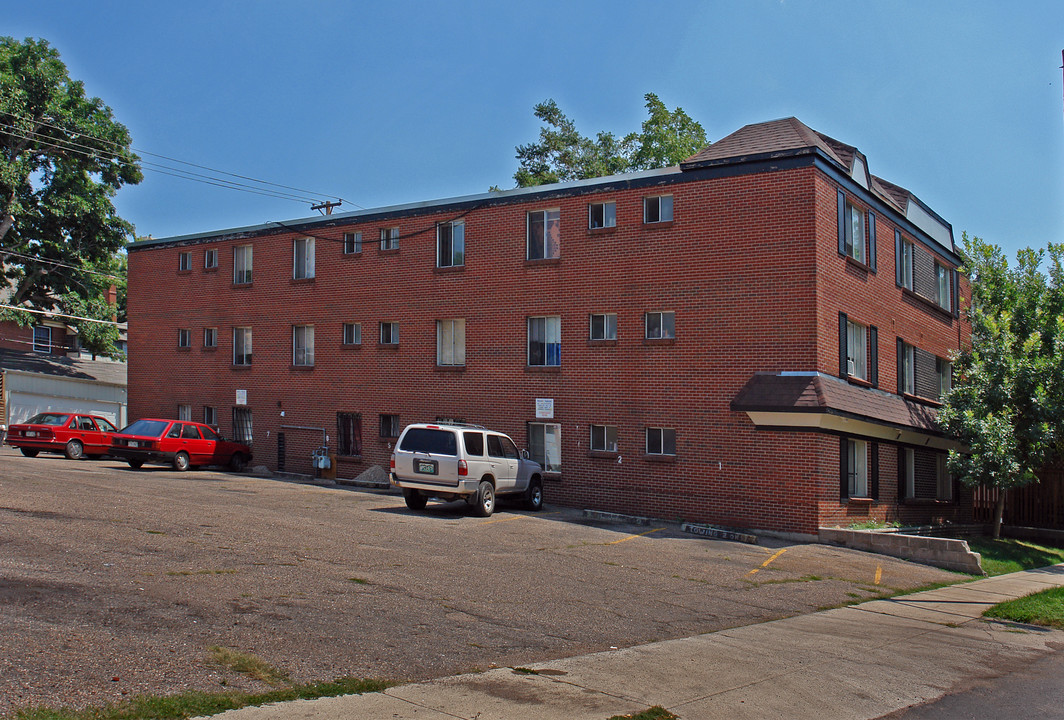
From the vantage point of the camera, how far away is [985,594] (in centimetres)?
1617

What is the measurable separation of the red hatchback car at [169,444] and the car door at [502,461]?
38.6 feet

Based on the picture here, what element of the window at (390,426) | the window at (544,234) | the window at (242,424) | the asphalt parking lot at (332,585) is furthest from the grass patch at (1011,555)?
the window at (242,424)

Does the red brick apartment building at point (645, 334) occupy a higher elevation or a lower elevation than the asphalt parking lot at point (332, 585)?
higher

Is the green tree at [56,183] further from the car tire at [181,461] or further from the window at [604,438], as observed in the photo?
the window at [604,438]

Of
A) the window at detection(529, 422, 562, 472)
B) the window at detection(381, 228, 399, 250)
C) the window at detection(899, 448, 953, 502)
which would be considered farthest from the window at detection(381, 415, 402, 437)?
the window at detection(899, 448, 953, 502)

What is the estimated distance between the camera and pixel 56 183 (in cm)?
4256

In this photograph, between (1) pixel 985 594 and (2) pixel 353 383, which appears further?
(2) pixel 353 383

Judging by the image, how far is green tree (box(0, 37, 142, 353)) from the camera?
40875mm

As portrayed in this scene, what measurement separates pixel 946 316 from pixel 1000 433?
9462mm

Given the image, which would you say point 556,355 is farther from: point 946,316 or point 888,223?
point 946,316

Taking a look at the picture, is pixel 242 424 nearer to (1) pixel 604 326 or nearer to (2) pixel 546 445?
(2) pixel 546 445

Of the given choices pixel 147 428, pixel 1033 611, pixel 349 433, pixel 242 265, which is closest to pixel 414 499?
pixel 349 433

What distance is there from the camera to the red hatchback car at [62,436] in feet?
96.5

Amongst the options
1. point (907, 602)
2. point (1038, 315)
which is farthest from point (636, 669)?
point (1038, 315)
